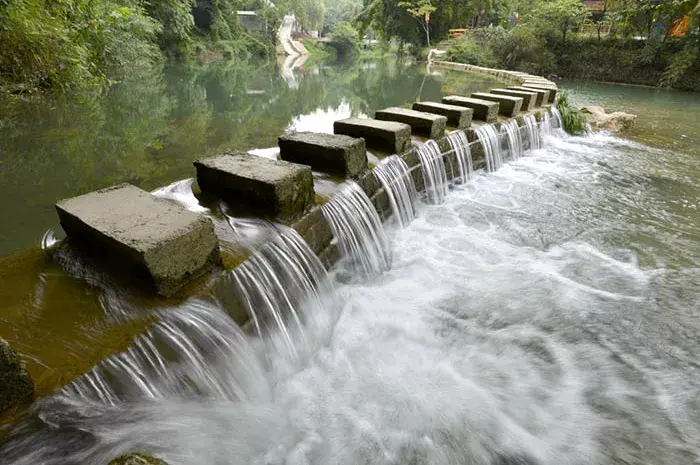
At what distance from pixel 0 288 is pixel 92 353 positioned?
802mm

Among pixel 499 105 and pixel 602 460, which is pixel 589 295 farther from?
pixel 499 105

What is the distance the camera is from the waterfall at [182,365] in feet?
5.62

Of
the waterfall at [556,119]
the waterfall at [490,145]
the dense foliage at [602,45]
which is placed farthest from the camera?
the dense foliage at [602,45]

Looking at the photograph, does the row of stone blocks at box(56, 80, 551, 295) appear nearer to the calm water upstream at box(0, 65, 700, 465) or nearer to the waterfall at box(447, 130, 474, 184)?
the calm water upstream at box(0, 65, 700, 465)

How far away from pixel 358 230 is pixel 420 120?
8.09ft

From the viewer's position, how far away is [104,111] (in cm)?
798

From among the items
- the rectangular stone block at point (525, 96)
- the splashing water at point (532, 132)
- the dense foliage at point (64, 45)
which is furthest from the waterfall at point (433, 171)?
the dense foliage at point (64, 45)

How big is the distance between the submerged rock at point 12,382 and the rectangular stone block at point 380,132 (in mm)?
3756

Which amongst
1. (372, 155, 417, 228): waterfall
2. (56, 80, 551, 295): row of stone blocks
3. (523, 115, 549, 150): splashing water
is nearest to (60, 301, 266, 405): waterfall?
(56, 80, 551, 295): row of stone blocks

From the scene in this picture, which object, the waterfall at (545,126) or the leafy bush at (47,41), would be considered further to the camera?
the waterfall at (545,126)

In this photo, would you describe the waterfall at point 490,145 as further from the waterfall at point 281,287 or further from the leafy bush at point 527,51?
the leafy bush at point 527,51

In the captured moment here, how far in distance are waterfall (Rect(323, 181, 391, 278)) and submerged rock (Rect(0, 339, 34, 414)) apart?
222 cm

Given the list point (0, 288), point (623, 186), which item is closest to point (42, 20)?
point (0, 288)

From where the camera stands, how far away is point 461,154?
5.84 meters
